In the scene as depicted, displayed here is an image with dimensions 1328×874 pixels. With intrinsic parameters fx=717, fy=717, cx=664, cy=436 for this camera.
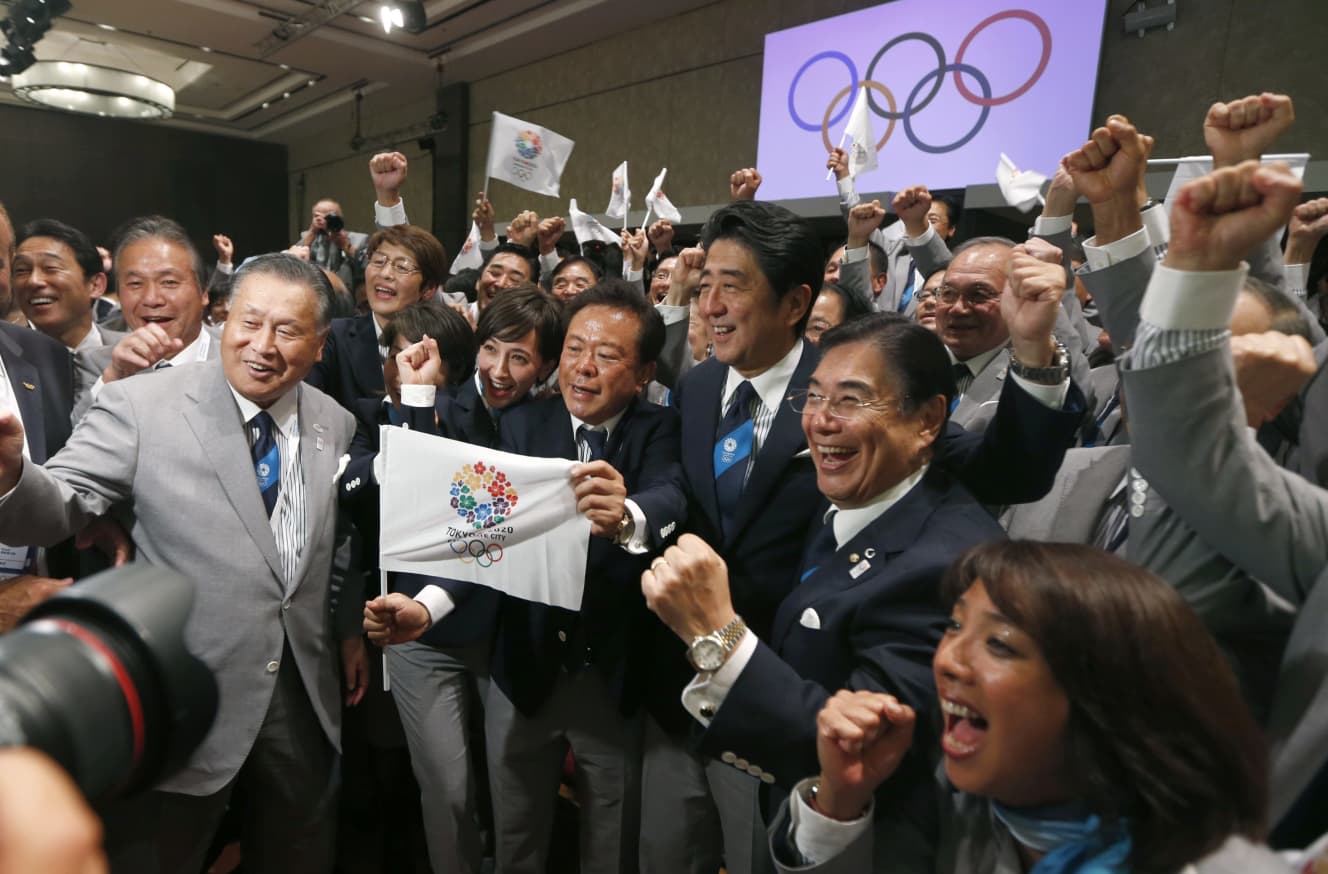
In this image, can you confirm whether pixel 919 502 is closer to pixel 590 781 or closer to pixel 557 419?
pixel 557 419

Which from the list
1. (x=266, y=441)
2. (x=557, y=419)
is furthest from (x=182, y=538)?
(x=557, y=419)

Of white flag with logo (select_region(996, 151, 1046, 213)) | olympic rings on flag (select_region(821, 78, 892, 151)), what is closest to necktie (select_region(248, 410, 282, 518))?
white flag with logo (select_region(996, 151, 1046, 213))

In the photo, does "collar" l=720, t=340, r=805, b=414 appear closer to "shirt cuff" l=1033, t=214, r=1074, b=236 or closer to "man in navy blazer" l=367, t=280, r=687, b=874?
"man in navy blazer" l=367, t=280, r=687, b=874

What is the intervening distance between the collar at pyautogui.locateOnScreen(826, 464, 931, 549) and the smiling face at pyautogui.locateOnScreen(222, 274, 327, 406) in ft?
4.66

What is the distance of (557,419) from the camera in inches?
79.7

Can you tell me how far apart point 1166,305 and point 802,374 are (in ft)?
3.18

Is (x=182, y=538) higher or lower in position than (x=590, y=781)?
higher

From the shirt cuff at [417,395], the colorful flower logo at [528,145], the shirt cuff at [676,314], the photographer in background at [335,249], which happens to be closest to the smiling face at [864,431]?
the shirt cuff at [417,395]

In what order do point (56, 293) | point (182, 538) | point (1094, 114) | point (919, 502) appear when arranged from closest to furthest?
point (919, 502) < point (182, 538) < point (56, 293) < point (1094, 114)

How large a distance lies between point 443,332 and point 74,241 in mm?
1571

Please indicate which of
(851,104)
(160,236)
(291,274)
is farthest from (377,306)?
(851,104)

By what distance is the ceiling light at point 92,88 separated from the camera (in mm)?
8297

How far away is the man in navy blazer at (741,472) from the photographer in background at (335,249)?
4449 millimetres

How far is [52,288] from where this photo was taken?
276 cm
